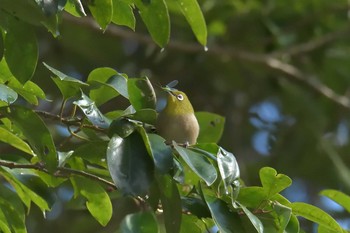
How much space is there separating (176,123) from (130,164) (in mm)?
356

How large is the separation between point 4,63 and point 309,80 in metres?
3.01

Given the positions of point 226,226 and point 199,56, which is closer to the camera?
point 226,226

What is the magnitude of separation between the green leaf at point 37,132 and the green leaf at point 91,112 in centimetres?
9

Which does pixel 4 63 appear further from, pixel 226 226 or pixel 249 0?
pixel 249 0

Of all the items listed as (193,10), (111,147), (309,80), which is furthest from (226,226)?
(309,80)

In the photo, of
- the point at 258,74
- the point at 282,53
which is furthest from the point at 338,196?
the point at 258,74

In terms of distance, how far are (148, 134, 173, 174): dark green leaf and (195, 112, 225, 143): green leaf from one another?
0.79 m

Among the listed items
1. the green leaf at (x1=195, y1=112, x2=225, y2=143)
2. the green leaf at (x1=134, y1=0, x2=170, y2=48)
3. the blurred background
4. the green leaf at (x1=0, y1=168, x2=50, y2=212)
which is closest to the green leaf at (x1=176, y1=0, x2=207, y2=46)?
the green leaf at (x1=134, y1=0, x2=170, y2=48)

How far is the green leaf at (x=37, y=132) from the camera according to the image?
197cm

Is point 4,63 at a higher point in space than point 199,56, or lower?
higher

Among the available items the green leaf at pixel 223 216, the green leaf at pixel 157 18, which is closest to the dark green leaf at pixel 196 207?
the green leaf at pixel 223 216

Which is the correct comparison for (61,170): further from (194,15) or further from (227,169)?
(194,15)

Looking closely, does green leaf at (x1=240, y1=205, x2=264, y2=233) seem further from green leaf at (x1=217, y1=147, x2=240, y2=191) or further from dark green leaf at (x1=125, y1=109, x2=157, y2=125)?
dark green leaf at (x1=125, y1=109, x2=157, y2=125)

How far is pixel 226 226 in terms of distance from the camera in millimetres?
1883
